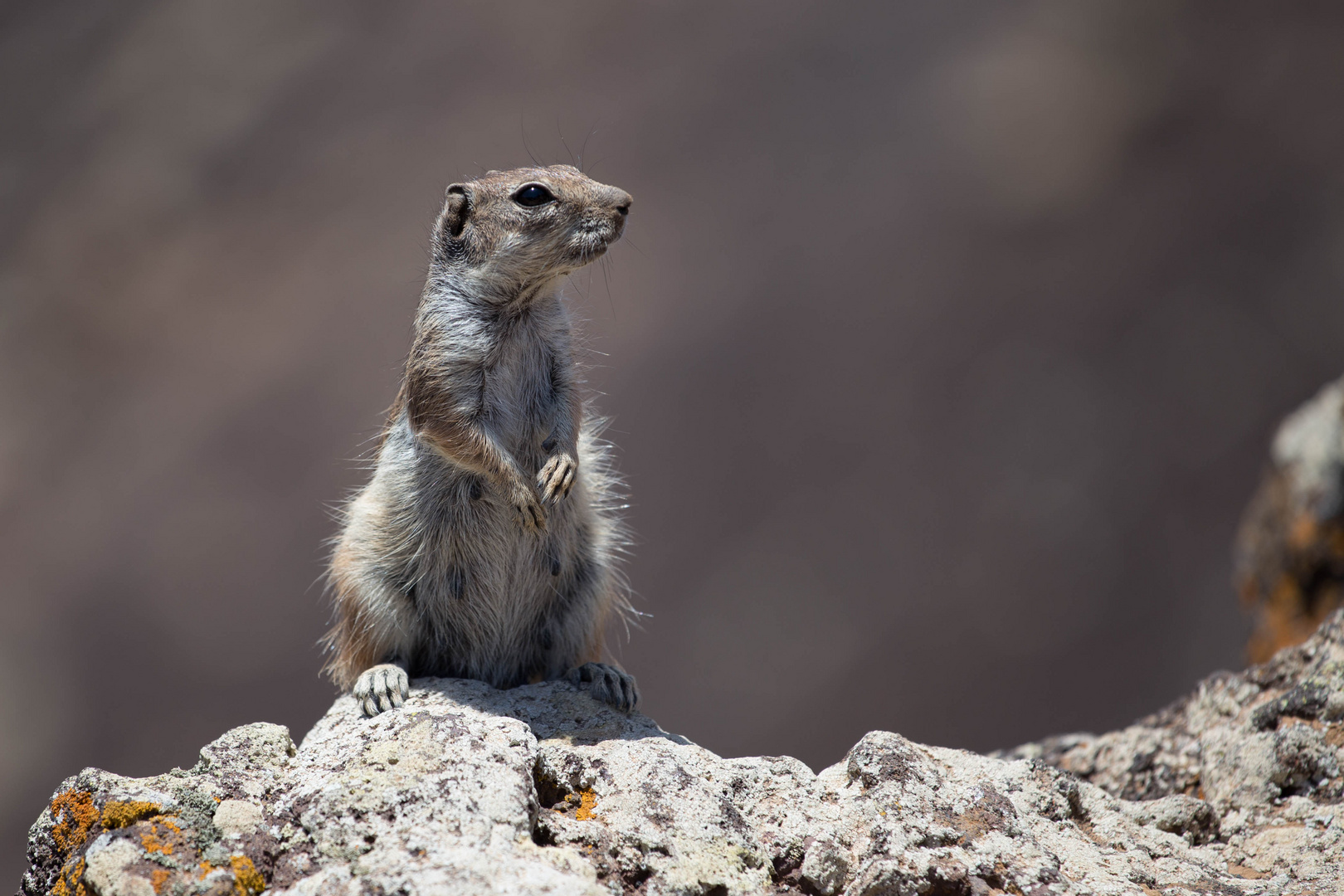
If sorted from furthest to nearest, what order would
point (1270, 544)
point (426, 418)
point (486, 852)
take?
point (1270, 544) → point (426, 418) → point (486, 852)

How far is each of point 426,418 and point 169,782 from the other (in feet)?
5.37

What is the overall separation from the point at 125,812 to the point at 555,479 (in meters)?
1.82

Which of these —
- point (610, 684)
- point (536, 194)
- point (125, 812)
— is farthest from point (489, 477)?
point (125, 812)

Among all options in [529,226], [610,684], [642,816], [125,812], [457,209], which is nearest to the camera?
[125,812]

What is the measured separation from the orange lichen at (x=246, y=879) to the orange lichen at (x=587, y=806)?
85cm

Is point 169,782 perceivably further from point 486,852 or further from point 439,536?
point 439,536

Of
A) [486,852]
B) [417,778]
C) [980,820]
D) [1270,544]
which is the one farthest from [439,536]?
[1270,544]

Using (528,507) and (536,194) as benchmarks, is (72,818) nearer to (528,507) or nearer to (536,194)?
(528,507)

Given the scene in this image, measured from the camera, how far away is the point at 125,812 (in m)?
2.72

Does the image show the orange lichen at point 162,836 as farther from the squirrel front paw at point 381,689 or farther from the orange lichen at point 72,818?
the squirrel front paw at point 381,689

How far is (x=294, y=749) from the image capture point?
3.35 metres

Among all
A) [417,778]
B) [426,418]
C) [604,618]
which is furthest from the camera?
[604,618]

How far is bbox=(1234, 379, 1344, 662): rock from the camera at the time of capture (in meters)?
5.83

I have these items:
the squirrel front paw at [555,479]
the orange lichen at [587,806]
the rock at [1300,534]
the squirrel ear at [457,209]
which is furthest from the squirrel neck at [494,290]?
the rock at [1300,534]
